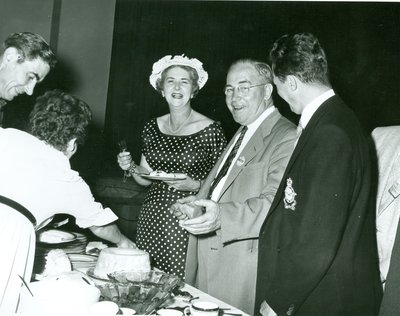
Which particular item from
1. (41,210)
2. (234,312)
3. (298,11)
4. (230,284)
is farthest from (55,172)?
(298,11)

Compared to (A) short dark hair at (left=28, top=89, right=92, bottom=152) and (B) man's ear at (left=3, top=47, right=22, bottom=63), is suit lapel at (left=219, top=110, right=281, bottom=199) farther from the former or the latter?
(B) man's ear at (left=3, top=47, right=22, bottom=63)

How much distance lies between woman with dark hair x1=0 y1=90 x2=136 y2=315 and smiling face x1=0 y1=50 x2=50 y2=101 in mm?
99

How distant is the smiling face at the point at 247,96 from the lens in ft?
7.83

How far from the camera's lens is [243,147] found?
7.79ft

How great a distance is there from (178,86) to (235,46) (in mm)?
3292

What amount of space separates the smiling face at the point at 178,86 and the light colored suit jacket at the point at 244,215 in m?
0.83

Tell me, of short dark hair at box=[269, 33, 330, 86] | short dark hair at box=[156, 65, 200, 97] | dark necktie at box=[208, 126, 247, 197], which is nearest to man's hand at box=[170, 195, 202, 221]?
dark necktie at box=[208, 126, 247, 197]

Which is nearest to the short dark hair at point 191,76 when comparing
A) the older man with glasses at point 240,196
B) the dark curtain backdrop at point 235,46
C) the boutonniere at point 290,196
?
the older man with glasses at point 240,196

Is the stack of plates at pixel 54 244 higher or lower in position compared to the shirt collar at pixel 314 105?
lower

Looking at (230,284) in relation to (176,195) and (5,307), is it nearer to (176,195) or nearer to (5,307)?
(176,195)

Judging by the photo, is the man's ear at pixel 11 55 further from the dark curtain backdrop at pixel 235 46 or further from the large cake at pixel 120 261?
the dark curtain backdrop at pixel 235 46

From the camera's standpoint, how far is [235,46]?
6.05m

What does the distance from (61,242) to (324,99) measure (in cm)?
136

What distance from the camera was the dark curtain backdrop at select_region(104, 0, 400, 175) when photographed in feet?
18.0
